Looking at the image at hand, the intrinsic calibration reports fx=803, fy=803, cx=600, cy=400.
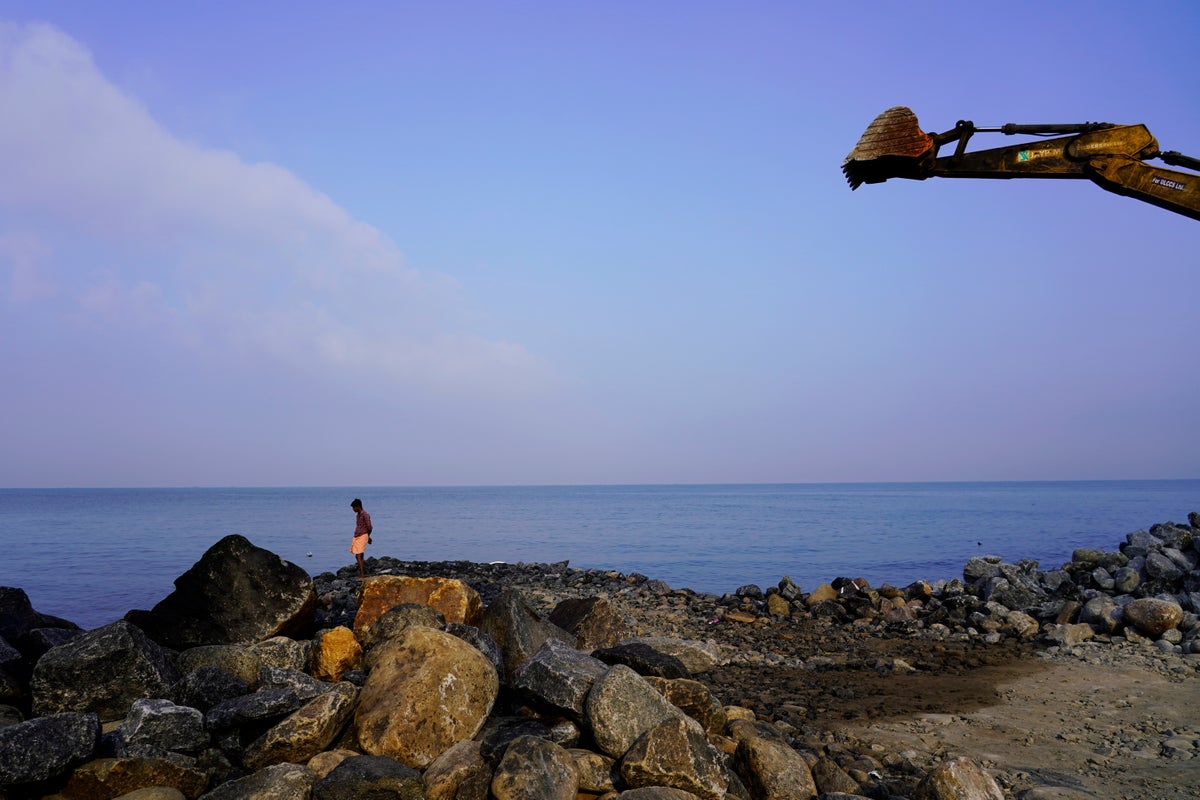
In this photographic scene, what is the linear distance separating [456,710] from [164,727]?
2349mm

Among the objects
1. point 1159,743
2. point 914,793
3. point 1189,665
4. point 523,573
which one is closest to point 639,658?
point 914,793

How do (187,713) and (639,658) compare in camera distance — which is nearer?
(187,713)

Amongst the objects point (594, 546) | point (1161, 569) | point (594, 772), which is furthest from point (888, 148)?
point (594, 546)

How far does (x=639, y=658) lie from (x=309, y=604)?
4.17 meters

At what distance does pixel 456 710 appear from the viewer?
6809mm

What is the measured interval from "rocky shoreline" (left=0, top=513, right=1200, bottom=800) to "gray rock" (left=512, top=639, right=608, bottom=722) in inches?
0.7

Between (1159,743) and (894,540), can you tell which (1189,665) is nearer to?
(1159,743)

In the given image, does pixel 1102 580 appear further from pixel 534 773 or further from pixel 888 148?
pixel 534 773

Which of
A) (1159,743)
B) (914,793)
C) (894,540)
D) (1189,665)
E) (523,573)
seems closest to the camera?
(914,793)

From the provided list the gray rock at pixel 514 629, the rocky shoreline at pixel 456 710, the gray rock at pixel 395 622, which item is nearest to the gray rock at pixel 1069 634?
the rocky shoreline at pixel 456 710

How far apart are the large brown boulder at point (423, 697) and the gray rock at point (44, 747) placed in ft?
6.62

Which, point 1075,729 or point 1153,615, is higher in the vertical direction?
point 1153,615

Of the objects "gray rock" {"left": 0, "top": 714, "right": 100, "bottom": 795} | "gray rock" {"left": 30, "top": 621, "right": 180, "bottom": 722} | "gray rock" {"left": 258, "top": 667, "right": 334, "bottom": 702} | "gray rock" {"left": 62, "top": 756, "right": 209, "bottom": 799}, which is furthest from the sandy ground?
"gray rock" {"left": 0, "top": 714, "right": 100, "bottom": 795}

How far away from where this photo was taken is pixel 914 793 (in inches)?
261
